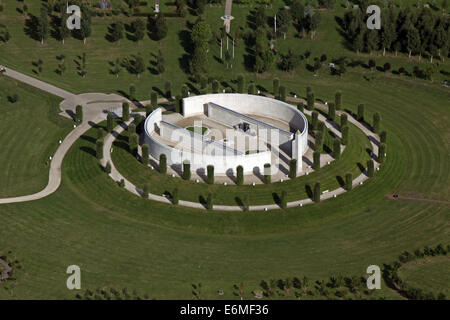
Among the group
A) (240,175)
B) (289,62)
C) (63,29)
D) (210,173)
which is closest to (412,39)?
(289,62)

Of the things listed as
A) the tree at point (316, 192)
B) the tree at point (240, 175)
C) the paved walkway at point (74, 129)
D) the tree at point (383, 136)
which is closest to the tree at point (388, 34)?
the tree at point (383, 136)

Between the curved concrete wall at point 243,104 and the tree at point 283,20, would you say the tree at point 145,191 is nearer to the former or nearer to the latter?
the curved concrete wall at point 243,104

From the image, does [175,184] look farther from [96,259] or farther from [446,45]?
[446,45]

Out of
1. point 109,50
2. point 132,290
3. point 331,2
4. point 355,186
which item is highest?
point 331,2

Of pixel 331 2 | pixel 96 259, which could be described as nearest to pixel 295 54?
pixel 331 2

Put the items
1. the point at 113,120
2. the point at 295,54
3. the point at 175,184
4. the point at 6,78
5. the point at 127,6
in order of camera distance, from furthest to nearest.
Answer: the point at 127,6
the point at 295,54
the point at 6,78
the point at 113,120
the point at 175,184

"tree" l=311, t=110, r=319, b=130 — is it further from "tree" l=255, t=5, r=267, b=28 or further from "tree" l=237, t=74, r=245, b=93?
"tree" l=255, t=5, r=267, b=28
